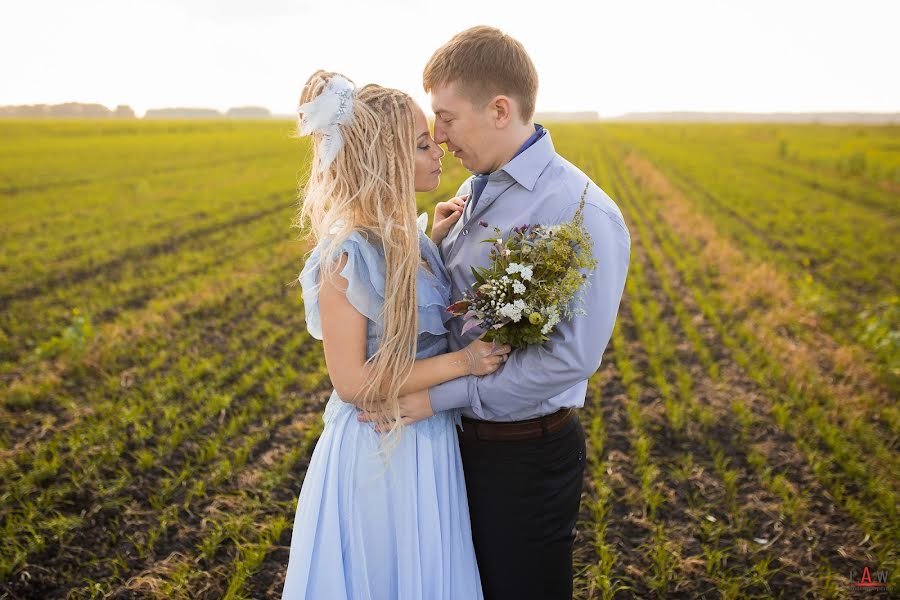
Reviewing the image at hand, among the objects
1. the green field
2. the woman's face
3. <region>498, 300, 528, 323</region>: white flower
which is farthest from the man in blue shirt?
the green field

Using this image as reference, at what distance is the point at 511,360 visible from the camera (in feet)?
6.73

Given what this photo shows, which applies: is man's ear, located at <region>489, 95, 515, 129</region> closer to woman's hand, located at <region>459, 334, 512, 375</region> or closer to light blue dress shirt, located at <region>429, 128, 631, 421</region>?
light blue dress shirt, located at <region>429, 128, 631, 421</region>

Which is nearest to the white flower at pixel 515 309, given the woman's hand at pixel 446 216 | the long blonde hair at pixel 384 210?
the long blonde hair at pixel 384 210

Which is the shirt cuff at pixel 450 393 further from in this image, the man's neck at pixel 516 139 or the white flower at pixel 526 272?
the man's neck at pixel 516 139

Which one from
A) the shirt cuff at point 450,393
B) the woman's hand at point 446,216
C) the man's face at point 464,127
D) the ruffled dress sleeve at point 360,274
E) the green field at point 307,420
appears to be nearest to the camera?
the ruffled dress sleeve at point 360,274

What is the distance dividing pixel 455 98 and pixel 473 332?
0.89 m

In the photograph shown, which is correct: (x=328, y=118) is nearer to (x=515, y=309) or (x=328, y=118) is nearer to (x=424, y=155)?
(x=424, y=155)

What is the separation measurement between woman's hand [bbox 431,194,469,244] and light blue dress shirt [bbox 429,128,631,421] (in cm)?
24

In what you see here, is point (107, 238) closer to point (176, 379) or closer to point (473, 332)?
point (176, 379)

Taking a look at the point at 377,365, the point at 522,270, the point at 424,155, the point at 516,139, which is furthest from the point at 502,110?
the point at 377,365

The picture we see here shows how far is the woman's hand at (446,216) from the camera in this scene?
2.63 metres

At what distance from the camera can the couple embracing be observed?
202 centimetres

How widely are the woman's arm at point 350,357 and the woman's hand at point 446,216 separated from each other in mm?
749

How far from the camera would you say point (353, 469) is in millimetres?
2172
